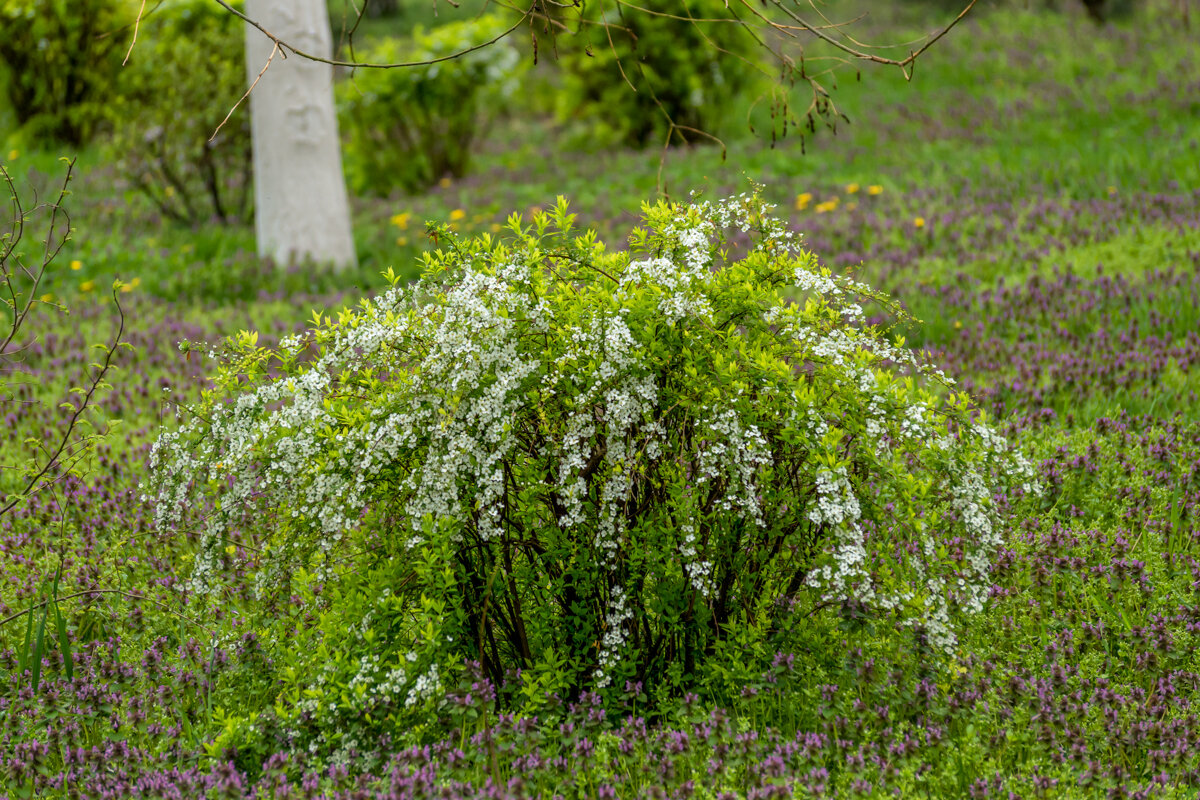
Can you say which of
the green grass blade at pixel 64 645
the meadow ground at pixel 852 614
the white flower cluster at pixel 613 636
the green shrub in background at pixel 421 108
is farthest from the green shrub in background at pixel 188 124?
the white flower cluster at pixel 613 636

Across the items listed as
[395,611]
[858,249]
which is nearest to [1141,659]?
[395,611]

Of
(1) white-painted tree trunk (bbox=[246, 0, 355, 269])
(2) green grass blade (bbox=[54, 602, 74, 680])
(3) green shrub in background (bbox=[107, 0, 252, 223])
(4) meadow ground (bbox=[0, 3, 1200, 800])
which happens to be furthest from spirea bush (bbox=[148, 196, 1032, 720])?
(3) green shrub in background (bbox=[107, 0, 252, 223])

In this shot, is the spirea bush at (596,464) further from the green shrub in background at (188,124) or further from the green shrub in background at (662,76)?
the green shrub in background at (662,76)

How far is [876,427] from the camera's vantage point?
2797 mm

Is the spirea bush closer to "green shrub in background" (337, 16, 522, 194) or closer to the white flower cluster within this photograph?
the white flower cluster

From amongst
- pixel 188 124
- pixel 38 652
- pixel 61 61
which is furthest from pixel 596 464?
pixel 61 61

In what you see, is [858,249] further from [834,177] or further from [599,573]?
[599,573]

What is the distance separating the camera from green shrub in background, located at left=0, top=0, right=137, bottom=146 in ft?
43.3

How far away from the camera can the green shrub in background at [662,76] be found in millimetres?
12523

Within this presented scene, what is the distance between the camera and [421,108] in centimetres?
1190

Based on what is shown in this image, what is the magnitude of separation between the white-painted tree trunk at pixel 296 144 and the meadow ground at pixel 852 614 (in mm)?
381

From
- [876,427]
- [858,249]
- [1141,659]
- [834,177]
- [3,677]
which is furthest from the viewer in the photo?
[834,177]

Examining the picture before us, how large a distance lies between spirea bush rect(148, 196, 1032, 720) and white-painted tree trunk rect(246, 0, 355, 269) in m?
5.66

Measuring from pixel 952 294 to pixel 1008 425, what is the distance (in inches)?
85.4
